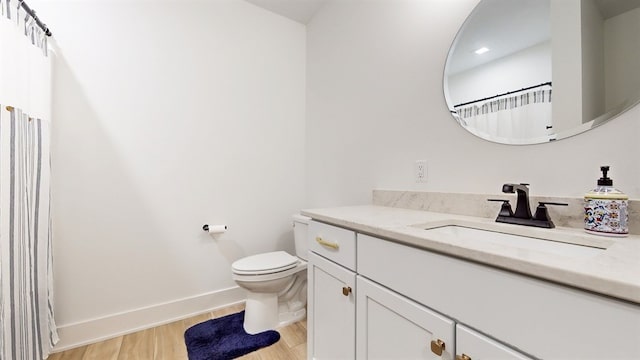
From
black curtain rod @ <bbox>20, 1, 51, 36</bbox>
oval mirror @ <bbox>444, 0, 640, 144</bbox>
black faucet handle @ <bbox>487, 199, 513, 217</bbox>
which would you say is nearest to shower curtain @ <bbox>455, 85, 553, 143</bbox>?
oval mirror @ <bbox>444, 0, 640, 144</bbox>

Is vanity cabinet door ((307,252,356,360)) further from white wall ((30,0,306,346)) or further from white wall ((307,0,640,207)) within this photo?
white wall ((30,0,306,346))

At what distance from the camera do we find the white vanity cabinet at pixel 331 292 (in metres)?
1.01

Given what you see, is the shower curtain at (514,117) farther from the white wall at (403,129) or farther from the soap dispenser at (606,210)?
the soap dispenser at (606,210)

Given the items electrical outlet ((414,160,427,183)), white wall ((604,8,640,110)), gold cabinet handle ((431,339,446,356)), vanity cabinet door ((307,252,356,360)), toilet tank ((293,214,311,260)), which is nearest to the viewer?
gold cabinet handle ((431,339,446,356))

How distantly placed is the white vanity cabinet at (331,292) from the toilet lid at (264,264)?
436mm

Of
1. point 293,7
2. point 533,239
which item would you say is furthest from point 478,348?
point 293,7

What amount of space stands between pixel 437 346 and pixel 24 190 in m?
1.75

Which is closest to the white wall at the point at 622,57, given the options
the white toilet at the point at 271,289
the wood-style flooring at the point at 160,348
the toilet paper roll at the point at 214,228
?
the white toilet at the point at 271,289

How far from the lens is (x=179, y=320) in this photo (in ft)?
6.02

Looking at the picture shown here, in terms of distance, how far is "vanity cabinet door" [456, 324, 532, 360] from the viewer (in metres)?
0.54

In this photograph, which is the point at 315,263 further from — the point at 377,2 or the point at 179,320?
the point at 377,2

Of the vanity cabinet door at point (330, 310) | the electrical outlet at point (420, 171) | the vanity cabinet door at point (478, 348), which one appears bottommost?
the vanity cabinet door at point (330, 310)

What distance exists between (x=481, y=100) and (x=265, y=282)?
1504mm

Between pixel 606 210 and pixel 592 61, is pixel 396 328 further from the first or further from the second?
pixel 592 61
